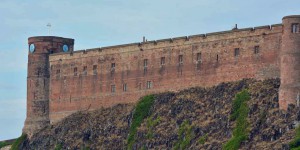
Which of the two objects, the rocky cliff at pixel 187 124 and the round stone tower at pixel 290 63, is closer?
the rocky cliff at pixel 187 124

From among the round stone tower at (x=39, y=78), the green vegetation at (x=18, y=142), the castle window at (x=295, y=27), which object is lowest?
the green vegetation at (x=18, y=142)

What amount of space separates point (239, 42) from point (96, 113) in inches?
737

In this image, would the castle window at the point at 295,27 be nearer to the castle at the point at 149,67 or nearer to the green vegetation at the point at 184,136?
the castle at the point at 149,67

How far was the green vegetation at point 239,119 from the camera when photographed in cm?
8788

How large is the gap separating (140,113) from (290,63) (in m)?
18.1

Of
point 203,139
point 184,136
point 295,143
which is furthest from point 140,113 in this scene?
point 295,143

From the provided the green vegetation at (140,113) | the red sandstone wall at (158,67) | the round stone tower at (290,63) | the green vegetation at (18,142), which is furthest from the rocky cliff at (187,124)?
the green vegetation at (18,142)

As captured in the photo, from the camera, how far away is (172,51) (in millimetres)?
101375

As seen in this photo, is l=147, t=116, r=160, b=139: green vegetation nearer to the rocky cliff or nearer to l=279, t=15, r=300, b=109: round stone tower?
the rocky cliff

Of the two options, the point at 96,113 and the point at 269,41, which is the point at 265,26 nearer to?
the point at 269,41

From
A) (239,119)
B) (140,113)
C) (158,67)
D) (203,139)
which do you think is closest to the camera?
(239,119)

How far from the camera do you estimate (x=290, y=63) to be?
8869cm

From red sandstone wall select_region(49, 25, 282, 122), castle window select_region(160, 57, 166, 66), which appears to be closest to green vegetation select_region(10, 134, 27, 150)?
red sandstone wall select_region(49, 25, 282, 122)

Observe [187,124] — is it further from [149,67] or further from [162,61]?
[149,67]
